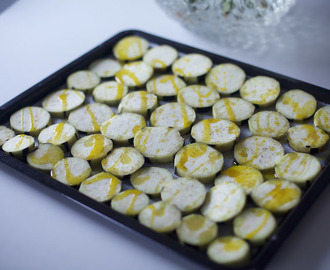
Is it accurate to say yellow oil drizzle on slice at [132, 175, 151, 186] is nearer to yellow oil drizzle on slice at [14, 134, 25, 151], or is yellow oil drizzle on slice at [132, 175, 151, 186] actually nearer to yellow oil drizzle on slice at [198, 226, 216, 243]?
yellow oil drizzle on slice at [198, 226, 216, 243]

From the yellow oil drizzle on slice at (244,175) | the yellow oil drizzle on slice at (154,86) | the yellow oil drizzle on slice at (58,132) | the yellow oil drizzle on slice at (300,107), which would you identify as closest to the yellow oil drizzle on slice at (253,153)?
the yellow oil drizzle on slice at (244,175)

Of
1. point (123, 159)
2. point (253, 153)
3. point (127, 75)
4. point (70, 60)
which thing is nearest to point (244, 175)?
point (253, 153)

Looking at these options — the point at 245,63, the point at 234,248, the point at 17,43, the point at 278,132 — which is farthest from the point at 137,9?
the point at 234,248

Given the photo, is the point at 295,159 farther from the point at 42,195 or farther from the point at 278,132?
the point at 42,195

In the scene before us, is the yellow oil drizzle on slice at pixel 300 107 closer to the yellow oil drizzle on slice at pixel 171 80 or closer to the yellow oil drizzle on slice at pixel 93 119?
the yellow oil drizzle on slice at pixel 171 80

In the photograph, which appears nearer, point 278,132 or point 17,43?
point 278,132

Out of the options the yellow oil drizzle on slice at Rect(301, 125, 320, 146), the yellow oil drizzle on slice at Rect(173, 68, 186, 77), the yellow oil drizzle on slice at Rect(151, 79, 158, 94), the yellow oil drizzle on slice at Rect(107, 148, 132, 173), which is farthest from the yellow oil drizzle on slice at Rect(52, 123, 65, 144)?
the yellow oil drizzle on slice at Rect(301, 125, 320, 146)

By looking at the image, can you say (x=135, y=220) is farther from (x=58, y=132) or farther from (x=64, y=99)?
(x=64, y=99)
